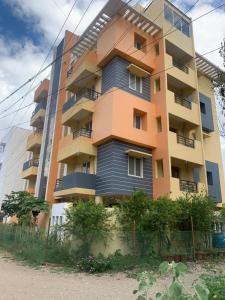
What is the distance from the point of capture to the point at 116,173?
49.4 ft

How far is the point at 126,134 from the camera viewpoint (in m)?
15.7

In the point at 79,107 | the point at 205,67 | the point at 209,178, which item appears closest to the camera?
the point at 79,107

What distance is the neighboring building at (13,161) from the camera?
3128 centimetres

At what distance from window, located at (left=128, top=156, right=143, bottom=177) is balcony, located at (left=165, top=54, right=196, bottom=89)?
21.6ft

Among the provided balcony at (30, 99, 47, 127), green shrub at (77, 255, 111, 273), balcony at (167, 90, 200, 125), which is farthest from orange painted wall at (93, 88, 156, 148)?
balcony at (30, 99, 47, 127)

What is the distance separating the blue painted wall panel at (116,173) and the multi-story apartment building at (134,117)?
57 mm

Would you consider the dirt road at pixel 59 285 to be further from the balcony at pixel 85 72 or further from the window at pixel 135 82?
the balcony at pixel 85 72

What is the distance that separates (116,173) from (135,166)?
1.80 meters

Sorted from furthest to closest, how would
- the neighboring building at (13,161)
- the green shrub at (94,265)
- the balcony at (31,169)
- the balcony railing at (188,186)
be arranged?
the neighboring building at (13,161)
the balcony at (31,169)
the balcony railing at (188,186)
the green shrub at (94,265)

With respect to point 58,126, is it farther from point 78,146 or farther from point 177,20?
point 177,20

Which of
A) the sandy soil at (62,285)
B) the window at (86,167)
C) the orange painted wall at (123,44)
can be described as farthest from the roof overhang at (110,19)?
the sandy soil at (62,285)

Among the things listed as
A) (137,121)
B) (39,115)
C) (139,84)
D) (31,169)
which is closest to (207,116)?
(139,84)

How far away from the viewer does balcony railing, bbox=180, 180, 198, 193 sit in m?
16.3

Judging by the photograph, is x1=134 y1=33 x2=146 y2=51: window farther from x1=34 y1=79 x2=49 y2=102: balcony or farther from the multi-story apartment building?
x1=34 y1=79 x2=49 y2=102: balcony
